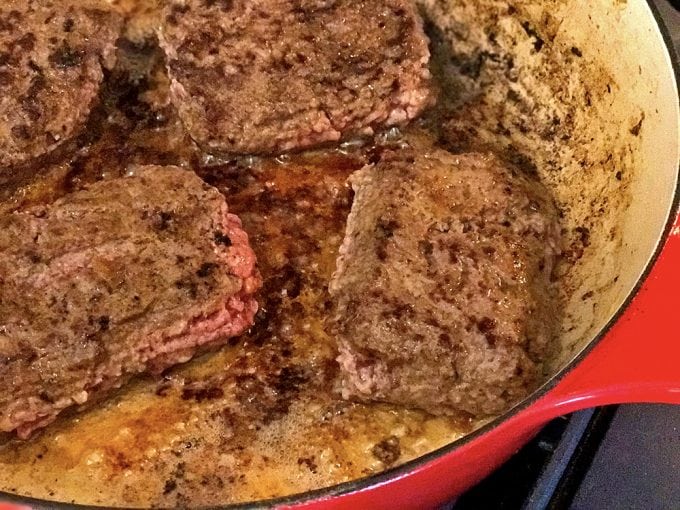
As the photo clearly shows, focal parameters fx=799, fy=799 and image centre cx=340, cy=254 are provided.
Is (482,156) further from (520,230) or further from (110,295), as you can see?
(110,295)

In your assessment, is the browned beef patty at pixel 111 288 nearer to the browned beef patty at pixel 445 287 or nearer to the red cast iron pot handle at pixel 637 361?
the browned beef patty at pixel 445 287

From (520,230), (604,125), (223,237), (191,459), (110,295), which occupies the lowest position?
(191,459)

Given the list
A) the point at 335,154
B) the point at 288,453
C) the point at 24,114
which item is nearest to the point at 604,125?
the point at 335,154

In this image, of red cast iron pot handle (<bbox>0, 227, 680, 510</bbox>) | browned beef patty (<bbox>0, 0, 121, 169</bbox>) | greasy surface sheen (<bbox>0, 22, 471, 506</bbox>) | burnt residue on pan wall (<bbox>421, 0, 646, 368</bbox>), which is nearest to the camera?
red cast iron pot handle (<bbox>0, 227, 680, 510</bbox>)

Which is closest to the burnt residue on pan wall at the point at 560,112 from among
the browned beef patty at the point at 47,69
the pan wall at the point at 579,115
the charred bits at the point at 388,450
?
the pan wall at the point at 579,115

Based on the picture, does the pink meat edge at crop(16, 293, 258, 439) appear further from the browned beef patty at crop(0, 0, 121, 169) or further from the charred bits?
the browned beef patty at crop(0, 0, 121, 169)

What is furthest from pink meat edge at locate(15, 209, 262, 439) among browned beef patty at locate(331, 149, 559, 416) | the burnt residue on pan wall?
the burnt residue on pan wall
